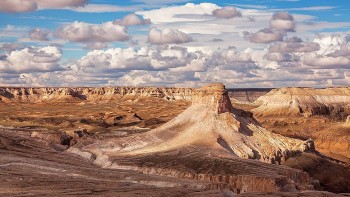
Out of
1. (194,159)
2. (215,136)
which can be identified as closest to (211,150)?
(194,159)

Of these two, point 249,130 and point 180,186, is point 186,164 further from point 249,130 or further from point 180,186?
point 249,130

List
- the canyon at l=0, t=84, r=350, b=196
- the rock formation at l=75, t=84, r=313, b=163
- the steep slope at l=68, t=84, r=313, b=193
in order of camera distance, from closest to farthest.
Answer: the canyon at l=0, t=84, r=350, b=196 < the steep slope at l=68, t=84, r=313, b=193 < the rock formation at l=75, t=84, r=313, b=163

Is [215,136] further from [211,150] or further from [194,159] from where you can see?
[194,159]

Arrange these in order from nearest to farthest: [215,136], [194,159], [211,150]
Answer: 1. [194,159]
2. [211,150]
3. [215,136]

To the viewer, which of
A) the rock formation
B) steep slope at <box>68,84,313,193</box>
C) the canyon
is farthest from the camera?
the rock formation

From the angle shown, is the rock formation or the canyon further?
the rock formation

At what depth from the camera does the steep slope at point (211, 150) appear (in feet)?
167

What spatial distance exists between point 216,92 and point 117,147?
14.3 m

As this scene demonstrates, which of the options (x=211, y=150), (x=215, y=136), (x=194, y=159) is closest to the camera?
(x=194, y=159)

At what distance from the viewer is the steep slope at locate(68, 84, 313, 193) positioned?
5083 centimetres

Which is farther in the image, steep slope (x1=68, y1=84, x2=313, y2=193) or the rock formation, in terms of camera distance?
the rock formation

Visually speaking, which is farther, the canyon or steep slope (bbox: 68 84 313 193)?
steep slope (bbox: 68 84 313 193)

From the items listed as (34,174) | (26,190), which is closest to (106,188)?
(26,190)

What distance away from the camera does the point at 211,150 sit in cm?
6075
